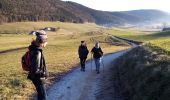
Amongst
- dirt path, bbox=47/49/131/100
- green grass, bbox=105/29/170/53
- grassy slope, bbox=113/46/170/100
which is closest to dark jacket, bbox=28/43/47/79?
grassy slope, bbox=113/46/170/100

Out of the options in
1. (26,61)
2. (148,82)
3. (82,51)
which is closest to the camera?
(26,61)

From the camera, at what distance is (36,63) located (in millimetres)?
11203

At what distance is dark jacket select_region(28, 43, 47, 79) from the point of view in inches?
440

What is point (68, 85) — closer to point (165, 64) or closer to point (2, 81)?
point (2, 81)

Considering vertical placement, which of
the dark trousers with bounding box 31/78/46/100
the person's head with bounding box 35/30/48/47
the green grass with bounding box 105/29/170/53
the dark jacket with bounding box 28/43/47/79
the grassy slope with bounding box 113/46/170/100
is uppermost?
the person's head with bounding box 35/30/48/47

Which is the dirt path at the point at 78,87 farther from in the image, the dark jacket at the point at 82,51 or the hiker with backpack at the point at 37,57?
the hiker with backpack at the point at 37,57

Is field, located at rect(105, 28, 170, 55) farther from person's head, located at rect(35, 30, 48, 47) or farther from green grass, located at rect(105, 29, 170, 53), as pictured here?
person's head, located at rect(35, 30, 48, 47)

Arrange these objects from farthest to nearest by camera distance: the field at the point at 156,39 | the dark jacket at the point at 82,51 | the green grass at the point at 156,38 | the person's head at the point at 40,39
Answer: the green grass at the point at 156,38 → the dark jacket at the point at 82,51 → the field at the point at 156,39 → the person's head at the point at 40,39

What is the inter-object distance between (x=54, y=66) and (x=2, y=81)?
900 cm

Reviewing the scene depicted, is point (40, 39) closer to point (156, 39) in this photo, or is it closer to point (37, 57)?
point (37, 57)

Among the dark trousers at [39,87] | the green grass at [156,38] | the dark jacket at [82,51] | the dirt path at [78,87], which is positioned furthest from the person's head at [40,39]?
the dark jacket at [82,51]

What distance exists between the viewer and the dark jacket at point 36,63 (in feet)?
36.7

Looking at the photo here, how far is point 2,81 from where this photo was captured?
21.1m

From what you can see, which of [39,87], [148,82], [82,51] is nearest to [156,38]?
[82,51]
